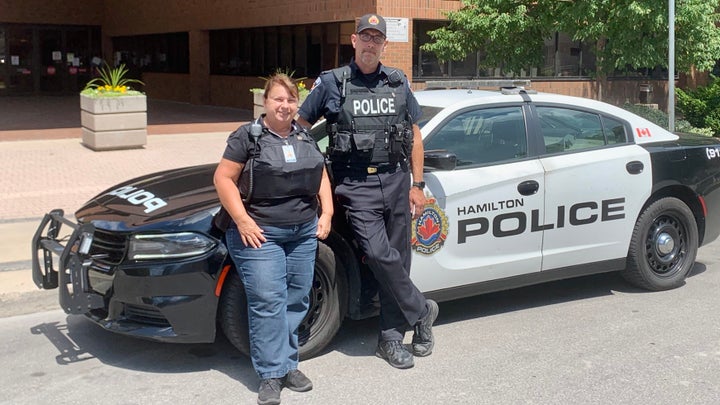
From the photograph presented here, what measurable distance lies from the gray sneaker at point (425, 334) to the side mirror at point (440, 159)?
0.82 metres

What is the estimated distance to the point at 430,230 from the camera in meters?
4.93

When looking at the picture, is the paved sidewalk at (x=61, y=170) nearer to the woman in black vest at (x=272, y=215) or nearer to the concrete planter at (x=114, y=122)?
the concrete planter at (x=114, y=122)

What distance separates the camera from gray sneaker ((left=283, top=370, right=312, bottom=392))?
4.27m

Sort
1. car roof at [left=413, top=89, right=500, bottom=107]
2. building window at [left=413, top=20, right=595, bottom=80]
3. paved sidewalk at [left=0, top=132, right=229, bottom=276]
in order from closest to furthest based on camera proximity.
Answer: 1. car roof at [left=413, top=89, right=500, bottom=107]
2. paved sidewalk at [left=0, top=132, right=229, bottom=276]
3. building window at [left=413, top=20, right=595, bottom=80]

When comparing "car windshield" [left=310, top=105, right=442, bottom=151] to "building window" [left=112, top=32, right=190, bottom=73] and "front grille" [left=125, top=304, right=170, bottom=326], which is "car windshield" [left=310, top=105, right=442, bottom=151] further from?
"building window" [left=112, top=32, right=190, bottom=73]

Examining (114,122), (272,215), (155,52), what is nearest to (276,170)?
(272,215)

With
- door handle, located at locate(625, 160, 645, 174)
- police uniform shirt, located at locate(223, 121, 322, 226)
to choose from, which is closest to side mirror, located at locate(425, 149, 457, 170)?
police uniform shirt, located at locate(223, 121, 322, 226)

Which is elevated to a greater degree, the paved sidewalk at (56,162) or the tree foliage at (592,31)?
the tree foliage at (592,31)

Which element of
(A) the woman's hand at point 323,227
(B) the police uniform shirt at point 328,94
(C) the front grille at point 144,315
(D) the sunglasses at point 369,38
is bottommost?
(C) the front grille at point 144,315

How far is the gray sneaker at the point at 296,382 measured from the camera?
14.0ft

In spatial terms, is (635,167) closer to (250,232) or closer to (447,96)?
(447,96)

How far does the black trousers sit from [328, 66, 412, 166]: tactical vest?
12 cm

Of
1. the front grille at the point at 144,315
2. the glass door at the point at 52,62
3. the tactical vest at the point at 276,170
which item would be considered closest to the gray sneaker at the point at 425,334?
the tactical vest at the point at 276,170

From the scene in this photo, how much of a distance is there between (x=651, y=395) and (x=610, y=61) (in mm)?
12499
